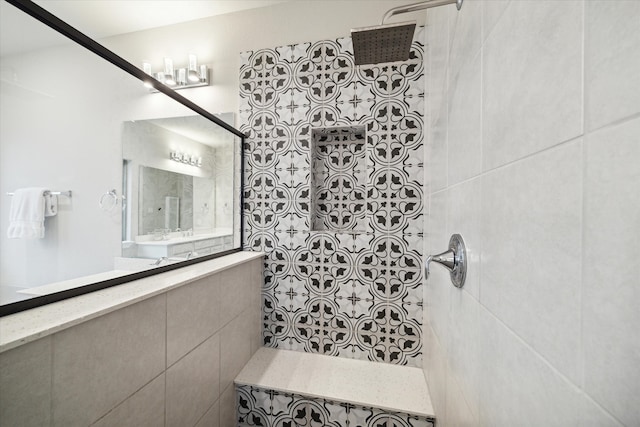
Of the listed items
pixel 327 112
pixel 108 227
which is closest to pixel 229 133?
pixel 327 112

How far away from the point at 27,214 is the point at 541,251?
1.23 metres

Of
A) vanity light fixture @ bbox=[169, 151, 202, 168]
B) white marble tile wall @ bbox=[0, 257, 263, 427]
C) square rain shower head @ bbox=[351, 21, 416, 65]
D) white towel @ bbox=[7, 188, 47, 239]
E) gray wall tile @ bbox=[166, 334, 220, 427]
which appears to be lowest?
gray wall tile @ bbox=[166, 334, 220, 427]

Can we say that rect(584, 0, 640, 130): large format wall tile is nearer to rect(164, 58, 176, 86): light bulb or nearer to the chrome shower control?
the chrome shower control

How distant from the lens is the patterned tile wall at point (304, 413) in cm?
117

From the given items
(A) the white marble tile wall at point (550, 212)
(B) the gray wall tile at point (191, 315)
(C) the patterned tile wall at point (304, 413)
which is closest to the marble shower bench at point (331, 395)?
(C) the patterned tile wall at point (304, 413)

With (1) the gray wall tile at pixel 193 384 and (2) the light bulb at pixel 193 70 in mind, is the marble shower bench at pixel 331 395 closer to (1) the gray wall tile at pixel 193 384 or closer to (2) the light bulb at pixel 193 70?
(1) the gray wall tile at pixel 193 384

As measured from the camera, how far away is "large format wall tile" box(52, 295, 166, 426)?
1.89 feet

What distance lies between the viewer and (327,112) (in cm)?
158

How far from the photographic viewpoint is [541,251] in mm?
383

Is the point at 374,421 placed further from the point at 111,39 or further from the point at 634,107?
the point at 111,39

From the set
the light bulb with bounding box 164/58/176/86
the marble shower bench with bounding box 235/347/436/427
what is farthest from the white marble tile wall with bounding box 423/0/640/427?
the light bulb with bounding box 164/58/176/86

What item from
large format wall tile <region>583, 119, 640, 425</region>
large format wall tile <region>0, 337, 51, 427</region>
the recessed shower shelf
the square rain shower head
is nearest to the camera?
large format wall tile <region>583, 119, 640, 425</region>

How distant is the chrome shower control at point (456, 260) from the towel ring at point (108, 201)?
1.21 m

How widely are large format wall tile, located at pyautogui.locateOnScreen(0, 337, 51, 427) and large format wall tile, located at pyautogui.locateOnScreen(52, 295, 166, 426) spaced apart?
16mm
